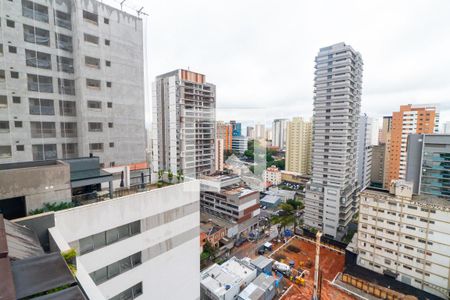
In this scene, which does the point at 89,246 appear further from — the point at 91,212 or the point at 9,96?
the point at 9,96

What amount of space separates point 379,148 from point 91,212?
5085cm

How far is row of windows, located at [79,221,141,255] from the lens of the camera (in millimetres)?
5336

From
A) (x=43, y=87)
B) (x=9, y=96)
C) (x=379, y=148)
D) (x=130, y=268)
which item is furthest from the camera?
(x=379, y=148)

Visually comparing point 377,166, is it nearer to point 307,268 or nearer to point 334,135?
point 334,135

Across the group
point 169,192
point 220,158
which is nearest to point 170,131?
point 220,158

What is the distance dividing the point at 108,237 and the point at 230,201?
19.8 m

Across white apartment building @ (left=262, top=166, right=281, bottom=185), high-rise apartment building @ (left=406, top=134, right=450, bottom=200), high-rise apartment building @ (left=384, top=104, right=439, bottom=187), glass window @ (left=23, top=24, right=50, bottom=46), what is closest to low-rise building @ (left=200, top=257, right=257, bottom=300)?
glass window @ (left=23, top=24, right=50, bottom=46)

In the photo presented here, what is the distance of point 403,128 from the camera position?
3622cm

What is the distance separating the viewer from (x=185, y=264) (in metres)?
7.80

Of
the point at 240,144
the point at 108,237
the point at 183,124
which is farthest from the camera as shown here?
the point at 240,144

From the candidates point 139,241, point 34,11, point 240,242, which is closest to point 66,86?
point 34,11

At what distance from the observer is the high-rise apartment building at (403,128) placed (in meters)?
34.2

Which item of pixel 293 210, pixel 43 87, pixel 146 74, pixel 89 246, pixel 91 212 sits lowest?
pixel 293 210

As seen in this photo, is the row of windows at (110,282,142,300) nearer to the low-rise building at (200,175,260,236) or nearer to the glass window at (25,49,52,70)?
the glass window at (25,49,52,70)
